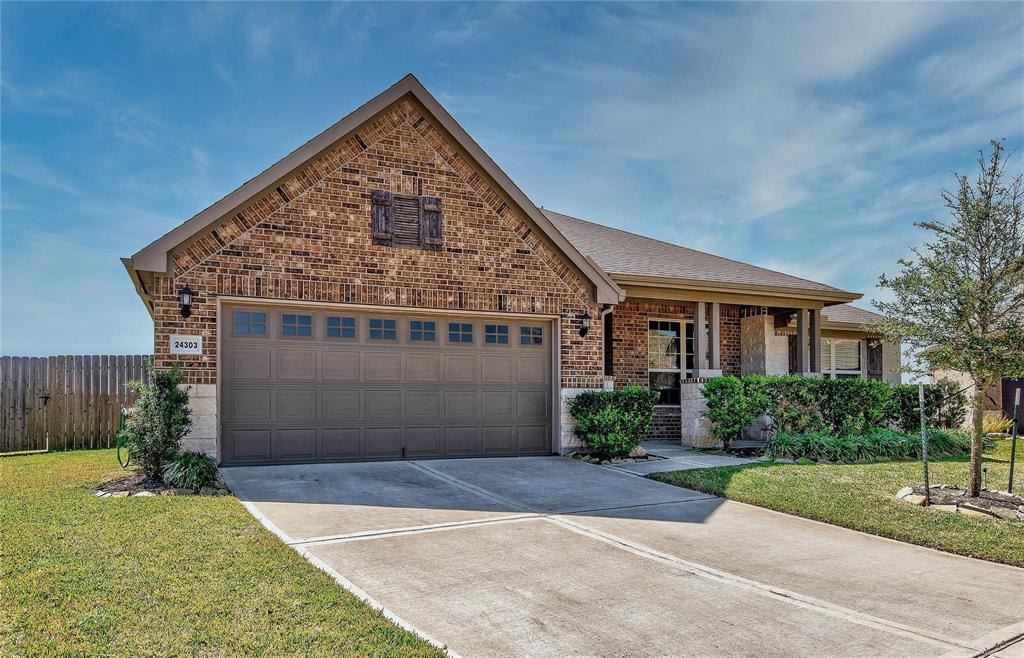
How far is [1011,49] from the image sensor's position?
1055 cm

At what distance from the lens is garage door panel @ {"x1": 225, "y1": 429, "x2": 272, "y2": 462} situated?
33.2ft

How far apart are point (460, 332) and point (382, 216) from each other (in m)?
2.36

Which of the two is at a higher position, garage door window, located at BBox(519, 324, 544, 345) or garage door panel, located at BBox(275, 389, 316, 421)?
garage door window, located at BBox(519, 324, 544, 345)

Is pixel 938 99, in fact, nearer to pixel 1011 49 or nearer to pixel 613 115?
pixel 1011 49

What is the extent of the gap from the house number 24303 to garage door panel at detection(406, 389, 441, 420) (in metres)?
3.27

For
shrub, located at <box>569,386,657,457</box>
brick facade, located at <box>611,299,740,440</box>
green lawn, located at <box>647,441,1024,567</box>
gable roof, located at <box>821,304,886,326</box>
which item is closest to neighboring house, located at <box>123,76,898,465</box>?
shrub, located at <box>569,386,657,457</box>

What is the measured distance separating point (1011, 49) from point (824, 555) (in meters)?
9.13

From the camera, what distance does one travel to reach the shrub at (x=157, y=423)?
8.75 m

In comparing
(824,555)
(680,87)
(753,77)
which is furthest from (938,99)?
(824,555)

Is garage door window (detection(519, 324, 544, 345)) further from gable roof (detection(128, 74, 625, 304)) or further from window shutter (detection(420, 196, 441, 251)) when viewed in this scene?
window shutter (detection(420, 196, 441, 251))

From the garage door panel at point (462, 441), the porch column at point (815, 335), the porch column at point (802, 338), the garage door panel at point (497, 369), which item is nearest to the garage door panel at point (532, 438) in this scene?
the garage door panel at point (462, 441)

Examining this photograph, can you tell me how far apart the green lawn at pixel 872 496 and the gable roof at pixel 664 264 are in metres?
4.58

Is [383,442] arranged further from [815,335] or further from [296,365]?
[815,335]

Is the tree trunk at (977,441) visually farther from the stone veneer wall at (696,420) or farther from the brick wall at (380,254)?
the brick wall at (380,254)
